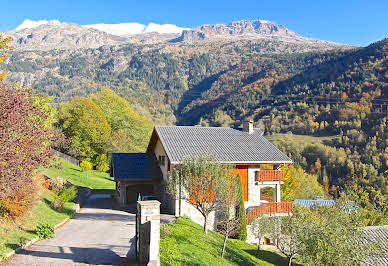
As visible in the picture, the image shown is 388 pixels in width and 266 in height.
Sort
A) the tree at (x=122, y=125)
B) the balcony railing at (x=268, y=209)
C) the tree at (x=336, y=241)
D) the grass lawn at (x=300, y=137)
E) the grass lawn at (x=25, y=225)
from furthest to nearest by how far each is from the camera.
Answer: the grass lawn at (x=300, y=137) → the tree at (x=122, y=125) → the balcony railing at (x=268, y=209) → the grass lawn at (x=25, y=225) → the tree at (x=336, y=241)

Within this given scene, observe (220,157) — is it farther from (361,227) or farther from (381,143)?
(381,143)

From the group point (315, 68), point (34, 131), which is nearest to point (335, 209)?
point (34, 131)

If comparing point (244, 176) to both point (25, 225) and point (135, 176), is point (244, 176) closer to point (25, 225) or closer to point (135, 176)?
point (135, 176)

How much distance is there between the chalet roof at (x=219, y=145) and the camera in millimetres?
24594

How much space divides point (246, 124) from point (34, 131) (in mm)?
20326

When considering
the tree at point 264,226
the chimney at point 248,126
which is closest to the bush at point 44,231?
the tree at point 264,226

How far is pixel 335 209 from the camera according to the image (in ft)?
50.0

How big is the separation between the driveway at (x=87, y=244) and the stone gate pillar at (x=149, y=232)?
1.58m

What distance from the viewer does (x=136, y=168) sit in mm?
28062

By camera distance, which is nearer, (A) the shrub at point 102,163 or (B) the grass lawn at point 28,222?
(B) the grass lawn at point 28,222

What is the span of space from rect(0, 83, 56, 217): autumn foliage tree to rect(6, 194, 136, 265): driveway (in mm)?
2531

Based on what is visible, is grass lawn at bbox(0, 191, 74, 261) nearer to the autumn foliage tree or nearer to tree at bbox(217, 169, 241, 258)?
the autumn foliage tree

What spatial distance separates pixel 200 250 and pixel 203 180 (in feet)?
14.2

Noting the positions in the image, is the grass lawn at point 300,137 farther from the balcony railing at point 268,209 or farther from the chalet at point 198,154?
the balcony railing at point 268,209
